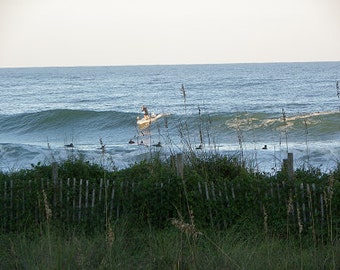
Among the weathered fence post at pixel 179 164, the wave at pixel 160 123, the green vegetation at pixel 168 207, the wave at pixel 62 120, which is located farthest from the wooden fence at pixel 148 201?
the wave at pixel 62 120

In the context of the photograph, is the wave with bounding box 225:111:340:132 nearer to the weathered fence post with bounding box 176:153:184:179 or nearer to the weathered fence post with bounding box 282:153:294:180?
the weathered fence post with bounding box 282:153:294:180

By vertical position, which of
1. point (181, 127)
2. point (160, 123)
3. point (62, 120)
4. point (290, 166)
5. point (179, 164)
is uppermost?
point (179, 164)

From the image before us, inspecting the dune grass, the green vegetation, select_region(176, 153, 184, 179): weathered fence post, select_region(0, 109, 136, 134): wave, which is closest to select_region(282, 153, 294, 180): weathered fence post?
the green vegetation

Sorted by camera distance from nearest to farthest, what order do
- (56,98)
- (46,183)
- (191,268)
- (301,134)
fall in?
1. (191,268)
2. (46,183)
3. (301,134)
4. (56,98)

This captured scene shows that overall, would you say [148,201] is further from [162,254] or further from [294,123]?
[294,123]

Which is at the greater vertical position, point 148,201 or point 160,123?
point 148,201

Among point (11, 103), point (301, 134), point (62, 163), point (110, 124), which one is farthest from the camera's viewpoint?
point (11, 103)

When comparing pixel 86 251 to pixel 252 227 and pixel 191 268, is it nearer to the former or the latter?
pixel 191 268

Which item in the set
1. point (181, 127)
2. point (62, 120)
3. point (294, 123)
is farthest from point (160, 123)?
point (181, 127)

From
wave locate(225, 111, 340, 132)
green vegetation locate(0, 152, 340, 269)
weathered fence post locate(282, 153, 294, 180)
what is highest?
weathered fence post locate(282, 153, 294, 180)

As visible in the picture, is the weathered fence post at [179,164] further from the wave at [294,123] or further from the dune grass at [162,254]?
the wave at [294,123]

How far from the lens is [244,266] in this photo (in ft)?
20.4

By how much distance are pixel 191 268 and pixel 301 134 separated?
20939 millimetres

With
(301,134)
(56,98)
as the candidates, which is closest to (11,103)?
(56,98)
